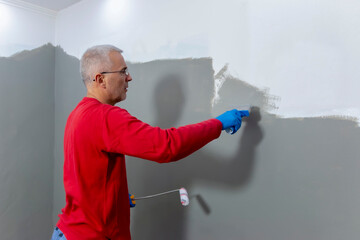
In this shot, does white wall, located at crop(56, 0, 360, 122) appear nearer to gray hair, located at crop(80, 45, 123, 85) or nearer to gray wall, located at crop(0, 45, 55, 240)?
gray hair, located at crop(80, 45, 123, 85)

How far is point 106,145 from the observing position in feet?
3.71

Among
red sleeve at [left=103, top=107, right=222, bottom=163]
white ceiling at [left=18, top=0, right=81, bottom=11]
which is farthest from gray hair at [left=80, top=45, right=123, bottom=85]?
white ceiling at [left=18, top=0, right=81, bottom=11]

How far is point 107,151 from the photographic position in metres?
1.16

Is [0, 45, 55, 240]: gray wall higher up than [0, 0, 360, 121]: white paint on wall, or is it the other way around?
[0, 0, 360, 121]: white paint on wall

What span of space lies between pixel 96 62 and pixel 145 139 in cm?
44

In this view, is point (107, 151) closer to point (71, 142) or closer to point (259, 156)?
point (71, 142)

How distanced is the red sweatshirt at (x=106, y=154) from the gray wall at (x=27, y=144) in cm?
145

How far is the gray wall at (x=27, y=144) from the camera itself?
94.8 inches

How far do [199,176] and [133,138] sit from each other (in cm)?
70

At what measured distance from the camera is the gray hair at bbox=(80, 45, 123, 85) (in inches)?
49.9

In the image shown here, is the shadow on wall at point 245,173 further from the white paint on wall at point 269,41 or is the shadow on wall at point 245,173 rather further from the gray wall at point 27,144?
the gray wall at point 27,144

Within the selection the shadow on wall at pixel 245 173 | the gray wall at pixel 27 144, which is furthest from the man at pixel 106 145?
the gray wall at pixel 27 144

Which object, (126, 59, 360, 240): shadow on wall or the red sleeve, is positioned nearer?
the red sleeve

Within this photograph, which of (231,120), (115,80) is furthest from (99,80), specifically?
(231,120)
